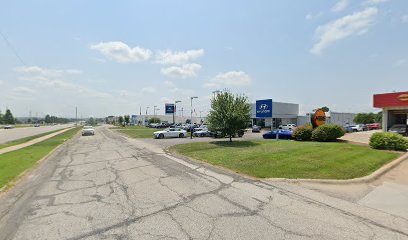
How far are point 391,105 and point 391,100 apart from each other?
59 cm

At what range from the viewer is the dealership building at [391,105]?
1190 inches

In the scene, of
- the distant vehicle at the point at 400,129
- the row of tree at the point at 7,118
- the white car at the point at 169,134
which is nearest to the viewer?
the distant vehicle at the point at 400,129

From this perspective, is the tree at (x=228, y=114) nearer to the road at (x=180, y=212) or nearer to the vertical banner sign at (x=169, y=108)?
the road at (x=180, y=212)

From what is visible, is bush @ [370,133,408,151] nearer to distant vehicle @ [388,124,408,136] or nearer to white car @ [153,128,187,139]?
distant vehicle @ [388,124,408,136]

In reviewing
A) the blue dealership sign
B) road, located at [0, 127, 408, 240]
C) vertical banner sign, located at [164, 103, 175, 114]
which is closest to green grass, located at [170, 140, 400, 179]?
road, located at [0, 127, 408, 240]

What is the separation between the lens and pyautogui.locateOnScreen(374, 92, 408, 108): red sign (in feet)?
98.3

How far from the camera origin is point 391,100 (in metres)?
31.3

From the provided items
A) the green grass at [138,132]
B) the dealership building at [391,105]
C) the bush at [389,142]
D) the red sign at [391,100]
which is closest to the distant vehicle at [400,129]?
the dealership building at [391,105]

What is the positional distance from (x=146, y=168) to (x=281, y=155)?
7.18m

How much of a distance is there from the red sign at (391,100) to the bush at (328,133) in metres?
12.8

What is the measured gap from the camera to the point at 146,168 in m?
12.3

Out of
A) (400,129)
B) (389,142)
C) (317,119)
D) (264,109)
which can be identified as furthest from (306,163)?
(400,129)

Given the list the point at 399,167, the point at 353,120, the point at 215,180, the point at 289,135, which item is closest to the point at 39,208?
the point at 215,180

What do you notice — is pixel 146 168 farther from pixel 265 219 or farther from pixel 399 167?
pixel 399 167
